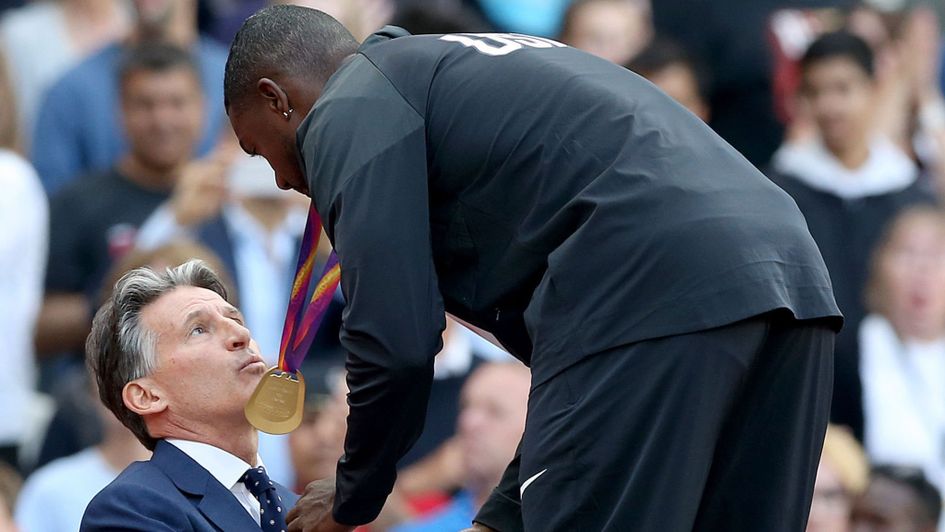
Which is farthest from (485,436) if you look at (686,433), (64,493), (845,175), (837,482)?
(686,433)

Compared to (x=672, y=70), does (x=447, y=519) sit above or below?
below

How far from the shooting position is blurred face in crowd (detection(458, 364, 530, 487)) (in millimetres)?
5742

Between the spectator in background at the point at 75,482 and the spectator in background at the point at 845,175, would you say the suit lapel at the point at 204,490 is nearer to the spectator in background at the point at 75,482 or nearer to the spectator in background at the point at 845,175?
the spectator in background at the point at 75,482

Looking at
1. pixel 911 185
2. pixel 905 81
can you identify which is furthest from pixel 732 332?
pixel 905 81

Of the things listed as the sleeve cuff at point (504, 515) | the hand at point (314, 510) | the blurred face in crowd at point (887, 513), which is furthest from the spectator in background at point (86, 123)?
the sleeve cuff at point (504, 515)

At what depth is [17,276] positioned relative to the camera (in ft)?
21.0

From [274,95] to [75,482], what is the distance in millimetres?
2744

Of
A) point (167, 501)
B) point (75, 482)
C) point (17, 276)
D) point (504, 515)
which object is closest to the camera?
point (504, 515)

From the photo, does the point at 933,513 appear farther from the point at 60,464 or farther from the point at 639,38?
the point at 60,464

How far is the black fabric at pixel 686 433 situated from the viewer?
2.99 metres

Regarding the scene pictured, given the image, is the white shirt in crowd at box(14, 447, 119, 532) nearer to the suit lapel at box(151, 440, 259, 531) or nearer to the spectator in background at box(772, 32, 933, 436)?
the suit lapel at box(151, 440, 259, 531)

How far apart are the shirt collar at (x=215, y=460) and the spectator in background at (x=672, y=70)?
3.70 meters

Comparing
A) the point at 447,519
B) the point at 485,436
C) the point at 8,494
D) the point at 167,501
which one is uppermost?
the point at 167,501

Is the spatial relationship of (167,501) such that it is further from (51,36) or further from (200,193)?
(51,36)
